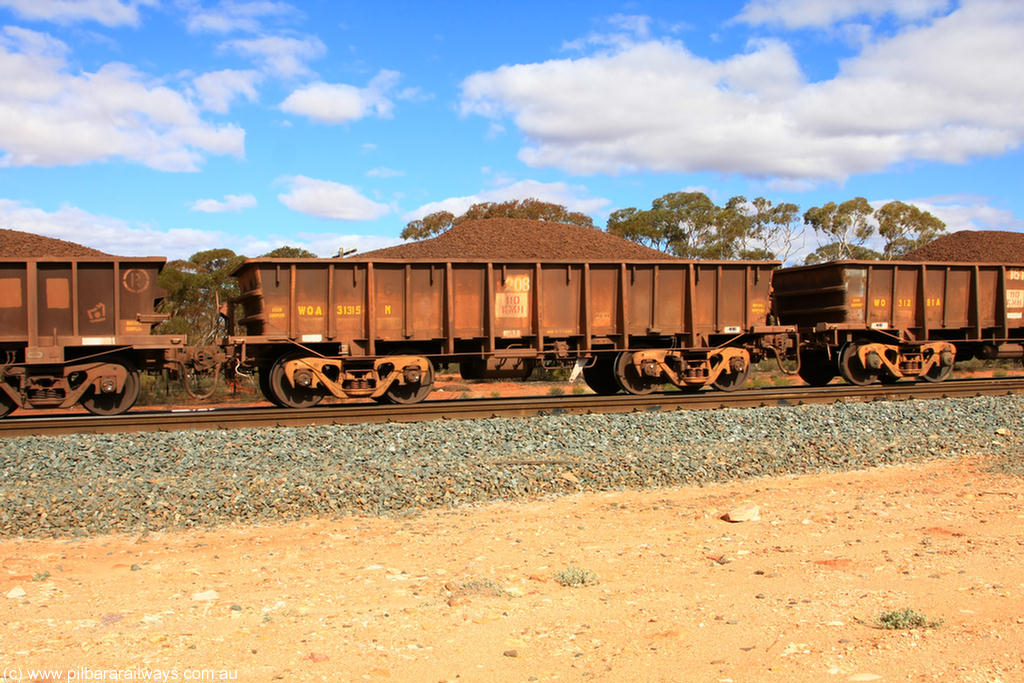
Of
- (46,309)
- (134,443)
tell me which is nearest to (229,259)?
(46,309)

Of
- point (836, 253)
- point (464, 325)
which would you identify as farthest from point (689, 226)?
point (464, 325)

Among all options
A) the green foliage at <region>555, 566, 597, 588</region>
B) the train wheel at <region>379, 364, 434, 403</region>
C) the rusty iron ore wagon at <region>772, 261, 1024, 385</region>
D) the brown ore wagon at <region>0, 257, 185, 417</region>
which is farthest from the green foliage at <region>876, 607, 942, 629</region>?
the rusty iron ore wagon at <region>772, 261, 1024, 385</region>

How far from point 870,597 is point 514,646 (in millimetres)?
2409

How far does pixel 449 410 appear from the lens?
38.8 ft

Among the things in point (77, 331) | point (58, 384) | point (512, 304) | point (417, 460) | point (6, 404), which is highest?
point (512, 304)

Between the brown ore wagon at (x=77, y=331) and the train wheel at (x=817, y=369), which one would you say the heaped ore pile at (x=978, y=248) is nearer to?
the train wheel at (x=817, y=369)

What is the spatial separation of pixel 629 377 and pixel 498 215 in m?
39.0

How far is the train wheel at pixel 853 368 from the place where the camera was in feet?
52.7

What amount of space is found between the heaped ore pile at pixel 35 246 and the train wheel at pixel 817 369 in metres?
21.2

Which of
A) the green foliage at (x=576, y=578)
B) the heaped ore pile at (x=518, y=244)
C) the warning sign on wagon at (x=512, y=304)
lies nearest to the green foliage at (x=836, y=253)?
the heaped ore pile at (x=518, y=244)

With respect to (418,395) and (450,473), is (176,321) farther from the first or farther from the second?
→ (450,473)

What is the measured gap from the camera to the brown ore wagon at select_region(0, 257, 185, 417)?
11609 millimetres

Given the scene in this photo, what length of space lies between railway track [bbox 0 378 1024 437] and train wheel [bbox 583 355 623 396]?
1.61 metres

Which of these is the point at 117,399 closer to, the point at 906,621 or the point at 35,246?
the point at 906,621
